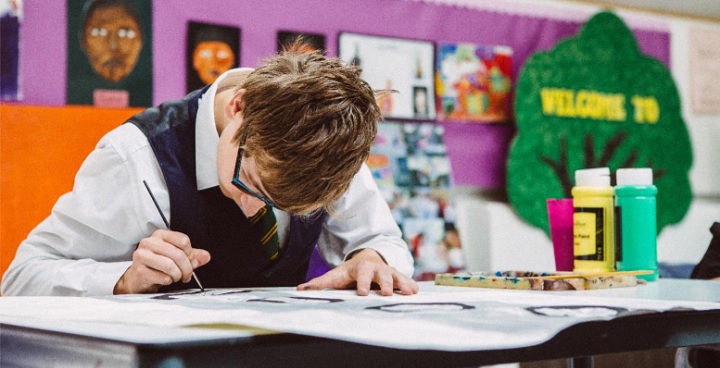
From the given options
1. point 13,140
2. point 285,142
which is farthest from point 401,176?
point 285,142

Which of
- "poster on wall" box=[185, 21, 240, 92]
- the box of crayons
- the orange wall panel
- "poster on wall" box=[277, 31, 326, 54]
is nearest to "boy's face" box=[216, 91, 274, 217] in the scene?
the box of crayons

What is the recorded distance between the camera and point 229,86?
5.03 ft

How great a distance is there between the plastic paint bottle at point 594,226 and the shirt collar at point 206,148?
0.64 meters

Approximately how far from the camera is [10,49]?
248cm

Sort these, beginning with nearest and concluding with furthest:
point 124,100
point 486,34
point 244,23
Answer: point 124,100 < point 244,23 < point 486,34

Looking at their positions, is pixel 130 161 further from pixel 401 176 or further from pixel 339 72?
pixel 401 176

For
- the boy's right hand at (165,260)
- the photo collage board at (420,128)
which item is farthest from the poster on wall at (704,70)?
the boy's right hand at (165,260)

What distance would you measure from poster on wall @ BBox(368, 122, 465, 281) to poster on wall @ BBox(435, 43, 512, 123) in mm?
172

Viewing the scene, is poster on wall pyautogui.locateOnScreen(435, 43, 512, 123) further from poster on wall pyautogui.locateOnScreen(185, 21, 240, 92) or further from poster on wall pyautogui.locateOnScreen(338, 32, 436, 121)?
poster on wall pyautogui.locateOnScreen(185, 21, 240, 92)

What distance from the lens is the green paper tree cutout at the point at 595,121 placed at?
344 cm

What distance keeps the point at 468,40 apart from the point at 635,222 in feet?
6.98

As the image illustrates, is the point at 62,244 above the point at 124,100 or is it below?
below

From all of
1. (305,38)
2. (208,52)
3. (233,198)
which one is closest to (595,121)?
(305,38)

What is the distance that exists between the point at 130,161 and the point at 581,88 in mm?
2706
